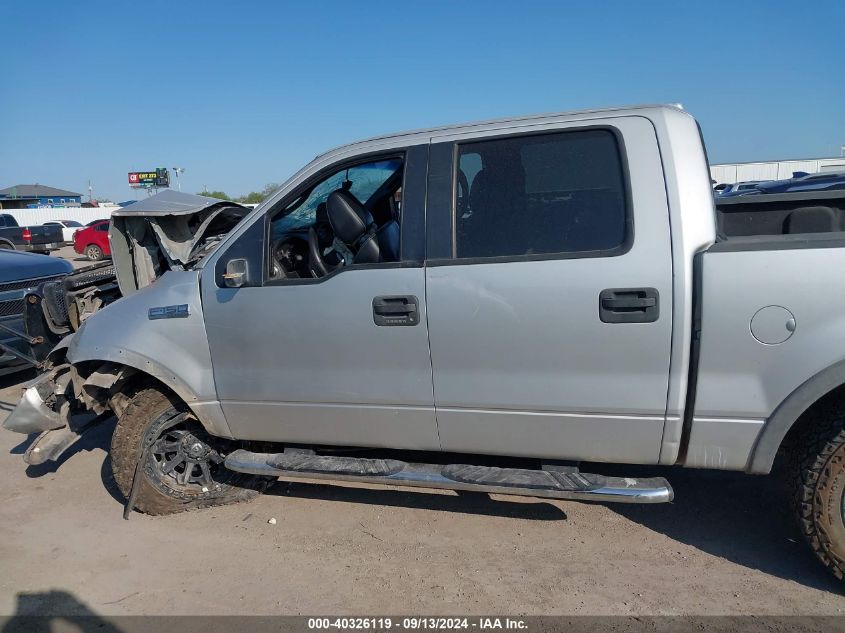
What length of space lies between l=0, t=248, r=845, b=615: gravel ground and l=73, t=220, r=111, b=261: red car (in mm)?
22423

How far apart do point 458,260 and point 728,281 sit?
3.88 ft

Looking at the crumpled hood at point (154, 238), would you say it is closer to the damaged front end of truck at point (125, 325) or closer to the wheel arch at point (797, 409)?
the damaged front end of truck at point (125, 325)

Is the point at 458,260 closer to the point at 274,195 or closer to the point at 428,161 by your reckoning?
the point at 428,161

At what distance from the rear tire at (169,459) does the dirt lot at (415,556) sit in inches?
5.2

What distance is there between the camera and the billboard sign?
188 ft

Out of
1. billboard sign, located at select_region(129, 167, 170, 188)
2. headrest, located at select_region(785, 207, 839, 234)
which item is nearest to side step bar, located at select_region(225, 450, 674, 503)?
headrest, located at select_region(785, 207, 839, 234)

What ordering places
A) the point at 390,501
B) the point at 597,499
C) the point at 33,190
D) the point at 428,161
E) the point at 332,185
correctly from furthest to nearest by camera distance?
the point at 33,190 < the point at 390,501 < the point at 332,185 < the point at 428,161 < the point at 597,499

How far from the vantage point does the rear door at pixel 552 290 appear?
266 centimetres

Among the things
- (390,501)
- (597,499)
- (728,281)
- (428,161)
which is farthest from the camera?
(390,501)

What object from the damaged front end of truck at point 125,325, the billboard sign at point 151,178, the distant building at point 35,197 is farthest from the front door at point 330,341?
the distant building at point 35,197

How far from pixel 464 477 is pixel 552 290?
1057 millimetres

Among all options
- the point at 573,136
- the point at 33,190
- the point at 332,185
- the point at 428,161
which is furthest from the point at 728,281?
the point at 33,190

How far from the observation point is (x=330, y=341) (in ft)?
10.1

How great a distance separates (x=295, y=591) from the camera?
3016 mm
